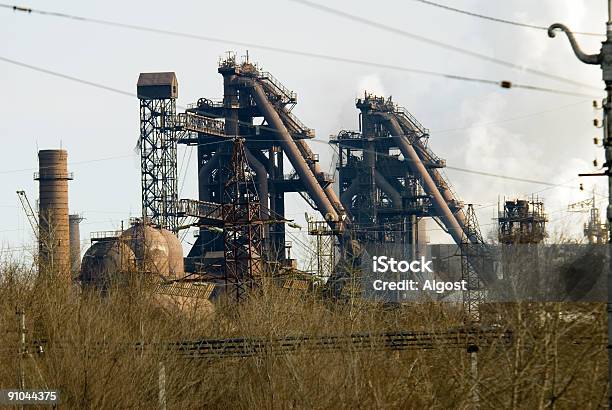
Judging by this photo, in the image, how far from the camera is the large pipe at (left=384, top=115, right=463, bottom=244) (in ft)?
230

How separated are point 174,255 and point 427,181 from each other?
21.0 metres

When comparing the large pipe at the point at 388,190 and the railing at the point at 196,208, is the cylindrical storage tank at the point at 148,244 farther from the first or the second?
the large pipe at the point at 388,190

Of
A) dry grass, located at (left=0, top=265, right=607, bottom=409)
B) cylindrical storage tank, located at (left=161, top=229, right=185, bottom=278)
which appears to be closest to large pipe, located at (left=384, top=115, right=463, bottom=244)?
cylindrical storage tank, located at (left=161, top=229, right=185, bottom=278)

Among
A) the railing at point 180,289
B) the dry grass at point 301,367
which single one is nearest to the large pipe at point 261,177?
the railing at point 180,289

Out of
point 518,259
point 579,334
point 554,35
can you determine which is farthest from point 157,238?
point 554,35

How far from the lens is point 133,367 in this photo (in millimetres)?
24484

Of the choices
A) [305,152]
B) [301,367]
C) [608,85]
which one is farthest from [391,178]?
[608,85]

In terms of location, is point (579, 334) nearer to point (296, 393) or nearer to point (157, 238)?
point (296, 393)

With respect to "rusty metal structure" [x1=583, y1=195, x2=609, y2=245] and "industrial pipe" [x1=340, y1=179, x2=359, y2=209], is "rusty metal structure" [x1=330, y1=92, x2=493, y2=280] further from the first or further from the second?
"rusty metal structure" [x1=583, y1=195, x2=609, y2=245]

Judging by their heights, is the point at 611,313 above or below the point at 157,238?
below

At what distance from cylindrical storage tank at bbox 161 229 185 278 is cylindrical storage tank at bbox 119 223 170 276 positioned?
360 mm

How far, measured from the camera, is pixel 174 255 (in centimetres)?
5609

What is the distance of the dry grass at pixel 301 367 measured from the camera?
1803 cm

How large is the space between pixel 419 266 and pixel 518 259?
39165 mm
